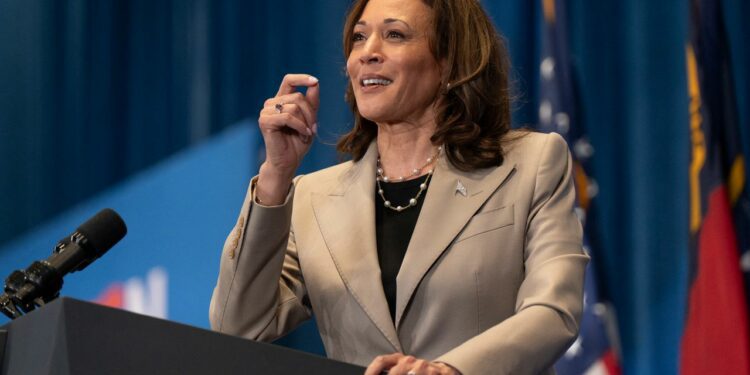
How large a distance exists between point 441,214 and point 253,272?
353mm

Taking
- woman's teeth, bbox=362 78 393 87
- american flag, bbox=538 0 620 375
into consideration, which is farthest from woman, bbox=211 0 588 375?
american flag, bbox=538 0 620 375

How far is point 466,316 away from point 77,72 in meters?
2.97

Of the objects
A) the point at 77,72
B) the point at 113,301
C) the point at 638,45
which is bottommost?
the point at 113,301

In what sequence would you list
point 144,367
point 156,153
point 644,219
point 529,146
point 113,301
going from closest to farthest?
1. point 144,367
2. point 529,146
3. point 644,219
4. point 113,301
5. point 156,153

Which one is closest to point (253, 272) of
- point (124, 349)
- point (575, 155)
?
point (124, 349)

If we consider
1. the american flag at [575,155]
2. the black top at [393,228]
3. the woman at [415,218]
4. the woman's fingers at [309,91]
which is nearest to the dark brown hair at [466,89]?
the woman at [415,218]

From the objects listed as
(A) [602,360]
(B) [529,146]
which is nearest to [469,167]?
(B) [529,146]

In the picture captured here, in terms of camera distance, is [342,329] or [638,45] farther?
[638,45]

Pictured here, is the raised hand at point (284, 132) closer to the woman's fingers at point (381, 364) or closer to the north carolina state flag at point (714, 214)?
the woman's fingers at point (381, 364)

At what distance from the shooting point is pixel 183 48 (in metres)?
4.32

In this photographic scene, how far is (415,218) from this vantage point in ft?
6.55

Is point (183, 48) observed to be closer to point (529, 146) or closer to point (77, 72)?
point (77, 72)

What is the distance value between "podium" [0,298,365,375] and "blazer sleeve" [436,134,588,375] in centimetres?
30

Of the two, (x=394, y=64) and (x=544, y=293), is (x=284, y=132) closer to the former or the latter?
(x=394, y=64)
